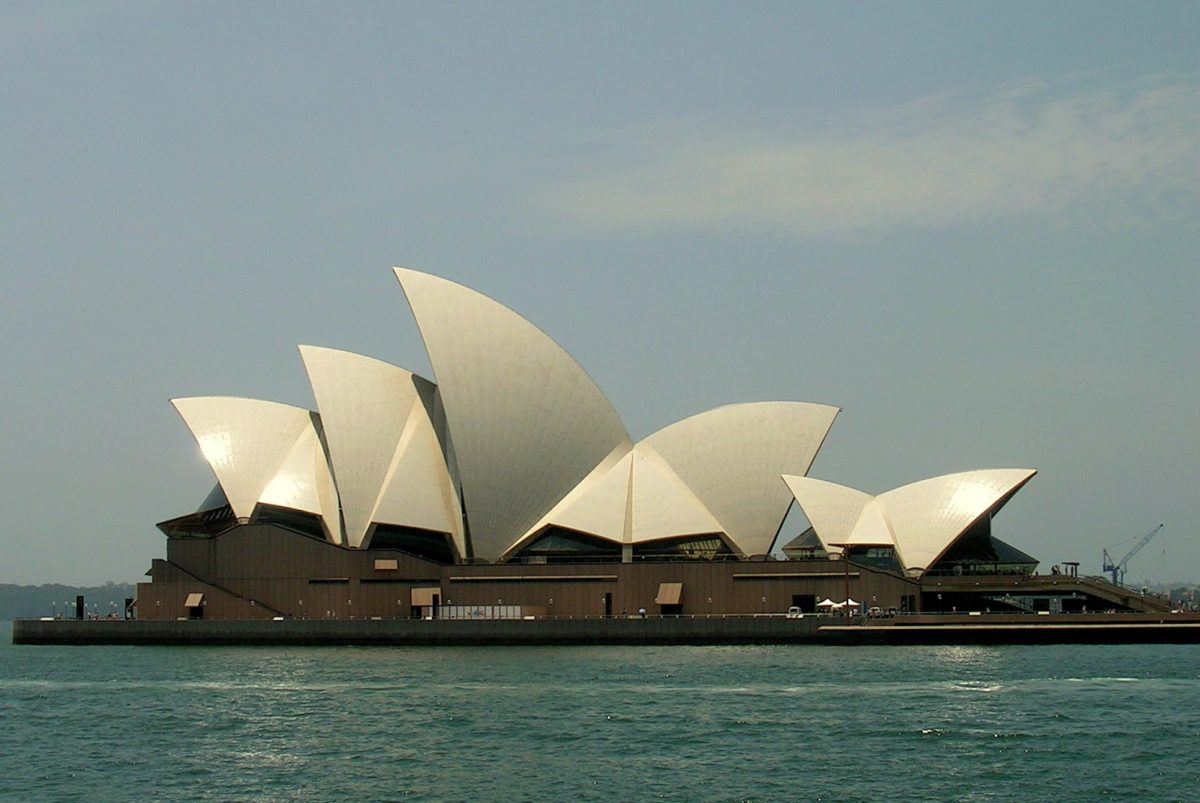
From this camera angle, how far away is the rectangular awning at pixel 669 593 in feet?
236

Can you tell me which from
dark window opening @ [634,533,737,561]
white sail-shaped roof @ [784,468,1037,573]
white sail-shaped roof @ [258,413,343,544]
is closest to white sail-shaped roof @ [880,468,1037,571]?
white sail-shaped roof @ [784,468,1037,573]

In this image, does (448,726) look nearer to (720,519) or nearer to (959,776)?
(959,776)

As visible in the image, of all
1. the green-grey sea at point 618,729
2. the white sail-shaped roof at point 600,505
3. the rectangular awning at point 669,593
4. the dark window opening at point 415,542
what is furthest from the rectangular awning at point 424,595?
the green-grey sea at point 618,729

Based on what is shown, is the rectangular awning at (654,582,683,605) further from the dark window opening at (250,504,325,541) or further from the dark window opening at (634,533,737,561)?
the dark window opening at (250,504,325,541)

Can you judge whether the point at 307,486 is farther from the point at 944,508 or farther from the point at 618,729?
the point at 618,729

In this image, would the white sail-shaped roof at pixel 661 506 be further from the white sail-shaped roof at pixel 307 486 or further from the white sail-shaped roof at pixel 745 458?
the white sail-shaped roof at pixel 307 486

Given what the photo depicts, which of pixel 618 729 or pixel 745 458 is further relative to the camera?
pixel 745 458

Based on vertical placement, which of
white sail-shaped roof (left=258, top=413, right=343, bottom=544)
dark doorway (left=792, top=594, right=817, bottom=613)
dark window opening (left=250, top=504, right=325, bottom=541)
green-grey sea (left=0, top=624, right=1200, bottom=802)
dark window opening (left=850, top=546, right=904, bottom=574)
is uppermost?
white sail-shaped roof (left=258, top=413, right=343, bottom=544)

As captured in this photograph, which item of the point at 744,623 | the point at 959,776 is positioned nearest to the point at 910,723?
the point at 959,776

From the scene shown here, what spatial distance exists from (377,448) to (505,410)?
19.6 feet

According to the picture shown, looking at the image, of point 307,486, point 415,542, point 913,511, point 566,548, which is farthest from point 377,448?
point 913,511

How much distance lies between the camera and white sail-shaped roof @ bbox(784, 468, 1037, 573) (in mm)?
73625

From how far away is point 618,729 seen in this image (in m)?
39.7

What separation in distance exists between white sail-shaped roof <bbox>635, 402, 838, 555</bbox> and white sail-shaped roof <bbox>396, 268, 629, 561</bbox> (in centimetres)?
338
